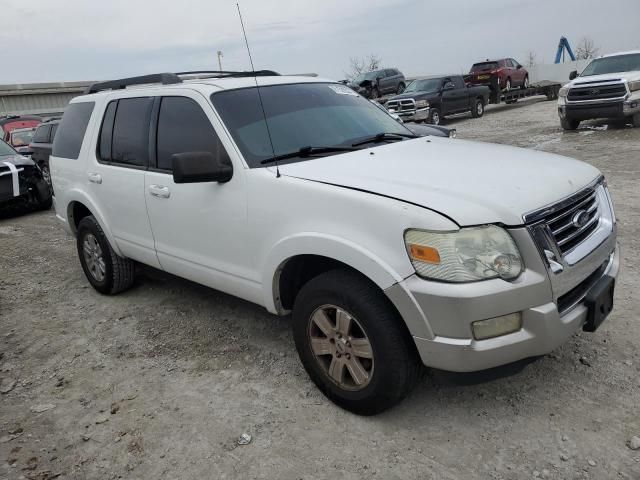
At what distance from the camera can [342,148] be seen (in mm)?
3482

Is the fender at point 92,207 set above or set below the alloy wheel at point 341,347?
above

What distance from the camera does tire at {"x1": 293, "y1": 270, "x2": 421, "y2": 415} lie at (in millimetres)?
2648

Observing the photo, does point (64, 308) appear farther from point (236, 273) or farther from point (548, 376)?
point (548, 376)

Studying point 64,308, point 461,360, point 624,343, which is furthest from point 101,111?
point 624,343

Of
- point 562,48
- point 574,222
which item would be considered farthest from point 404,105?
point 562,48

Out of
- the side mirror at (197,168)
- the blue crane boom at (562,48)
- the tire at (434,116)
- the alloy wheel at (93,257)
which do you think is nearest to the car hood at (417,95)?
the tire at (434,116)

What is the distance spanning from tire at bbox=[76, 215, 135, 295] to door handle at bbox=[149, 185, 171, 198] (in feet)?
3.83

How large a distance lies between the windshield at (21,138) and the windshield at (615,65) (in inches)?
580

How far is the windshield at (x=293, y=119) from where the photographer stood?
3422mm

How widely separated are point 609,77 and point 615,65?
1.21m

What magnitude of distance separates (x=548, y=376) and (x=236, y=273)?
6.53 feet

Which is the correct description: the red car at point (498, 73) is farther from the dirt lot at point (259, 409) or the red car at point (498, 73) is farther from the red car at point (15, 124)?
the dirt lot at point (259, 409)

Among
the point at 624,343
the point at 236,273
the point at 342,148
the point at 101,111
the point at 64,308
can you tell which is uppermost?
the point at 101,111

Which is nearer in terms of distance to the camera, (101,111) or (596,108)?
(101,111)
